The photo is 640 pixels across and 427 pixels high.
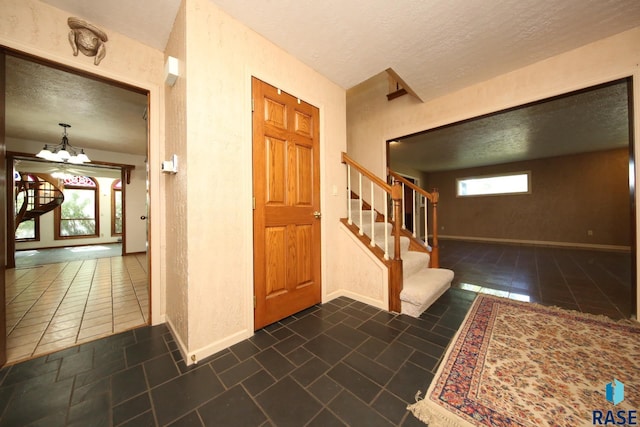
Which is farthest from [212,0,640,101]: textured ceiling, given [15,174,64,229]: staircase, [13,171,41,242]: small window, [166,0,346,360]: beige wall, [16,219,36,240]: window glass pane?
[16,219,36,240]: window glass pane

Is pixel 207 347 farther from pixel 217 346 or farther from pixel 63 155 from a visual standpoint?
pixel 63 155

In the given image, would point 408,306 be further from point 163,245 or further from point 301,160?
point 163,245

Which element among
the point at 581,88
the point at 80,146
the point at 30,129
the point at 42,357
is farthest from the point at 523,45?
the point at 80,146

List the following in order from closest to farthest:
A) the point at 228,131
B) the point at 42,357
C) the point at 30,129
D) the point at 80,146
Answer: the point at 42,357 < the point at 228,131 < the point at 30,129 < the point at 80,146

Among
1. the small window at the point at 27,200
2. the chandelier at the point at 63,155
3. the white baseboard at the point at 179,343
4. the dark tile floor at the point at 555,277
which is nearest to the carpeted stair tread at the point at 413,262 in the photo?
the dark tile floor at the point at 555,277

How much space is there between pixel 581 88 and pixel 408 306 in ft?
8.97

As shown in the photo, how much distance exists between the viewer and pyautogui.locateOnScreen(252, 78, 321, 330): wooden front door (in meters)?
1.86

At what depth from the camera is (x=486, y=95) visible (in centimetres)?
262

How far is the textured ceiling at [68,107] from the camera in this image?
2482 millimetres

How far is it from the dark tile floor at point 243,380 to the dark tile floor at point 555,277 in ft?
4.86

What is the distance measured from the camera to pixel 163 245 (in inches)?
79.4

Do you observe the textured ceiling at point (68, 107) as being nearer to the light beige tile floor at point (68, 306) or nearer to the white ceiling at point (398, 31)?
the white ceiling at point (398, 31)

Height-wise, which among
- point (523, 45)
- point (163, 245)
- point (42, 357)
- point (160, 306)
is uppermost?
point (523, 45)

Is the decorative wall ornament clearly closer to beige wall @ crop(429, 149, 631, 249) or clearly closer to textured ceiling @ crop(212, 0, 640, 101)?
textured ceiling @ crop(212, 0, 640, 101)
